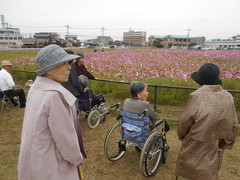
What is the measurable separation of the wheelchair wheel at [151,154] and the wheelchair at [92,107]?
1587 millimetres

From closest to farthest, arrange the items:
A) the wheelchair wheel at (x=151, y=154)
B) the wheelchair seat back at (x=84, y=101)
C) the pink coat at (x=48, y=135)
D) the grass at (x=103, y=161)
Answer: the pink coat at (x=48, y=135)
the wheelchair wheel at (x=151, y=154)
the grass at (x=103, y=161)
the wheelchair seat back at (x=84, y=101)

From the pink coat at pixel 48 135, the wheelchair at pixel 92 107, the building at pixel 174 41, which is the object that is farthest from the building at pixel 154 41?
the pink coat at pixel 48 135

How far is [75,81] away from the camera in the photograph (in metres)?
3.94

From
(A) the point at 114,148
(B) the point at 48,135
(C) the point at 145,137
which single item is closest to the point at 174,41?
(A) the point at 114,148

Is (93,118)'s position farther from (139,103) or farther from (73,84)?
(139,103)

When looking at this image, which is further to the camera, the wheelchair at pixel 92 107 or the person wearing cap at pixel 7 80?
the person wearing cap at pixel 7 80

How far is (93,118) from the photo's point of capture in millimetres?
4676

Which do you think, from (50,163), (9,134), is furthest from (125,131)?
(9,134)

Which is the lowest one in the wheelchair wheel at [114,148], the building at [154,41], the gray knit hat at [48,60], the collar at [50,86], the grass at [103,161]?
the grass at [103,161]

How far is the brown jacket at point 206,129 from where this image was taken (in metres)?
Result: 1.79

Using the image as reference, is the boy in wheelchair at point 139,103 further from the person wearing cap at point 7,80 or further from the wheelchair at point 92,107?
the person wearing cap at point 7,80

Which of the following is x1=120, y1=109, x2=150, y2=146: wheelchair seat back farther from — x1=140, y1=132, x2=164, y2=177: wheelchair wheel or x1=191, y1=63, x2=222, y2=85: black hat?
x1=191, y1=63, x2=222, y2=85: black hat

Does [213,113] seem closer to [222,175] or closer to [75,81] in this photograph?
[222,175]

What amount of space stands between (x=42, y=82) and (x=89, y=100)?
120 inches
